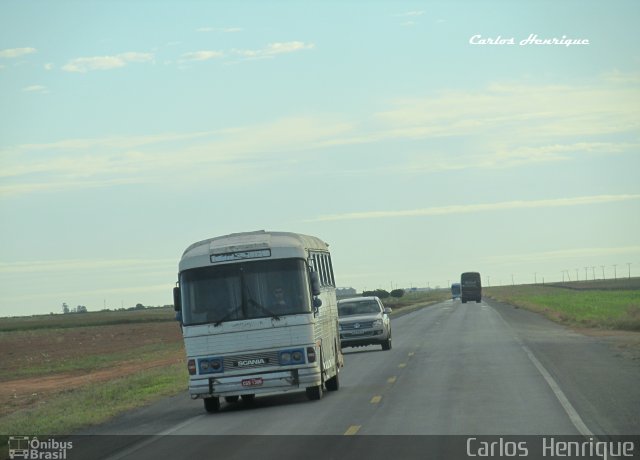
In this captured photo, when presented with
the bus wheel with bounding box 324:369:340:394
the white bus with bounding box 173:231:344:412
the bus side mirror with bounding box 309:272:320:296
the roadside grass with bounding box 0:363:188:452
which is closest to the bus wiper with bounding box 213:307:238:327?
the white bus with bounding box 173:231:344:412

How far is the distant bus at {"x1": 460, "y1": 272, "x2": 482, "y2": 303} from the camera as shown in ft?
408

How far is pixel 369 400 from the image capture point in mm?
20531

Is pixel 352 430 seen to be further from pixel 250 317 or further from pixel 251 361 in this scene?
pixel 250 317

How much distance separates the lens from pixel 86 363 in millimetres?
50344

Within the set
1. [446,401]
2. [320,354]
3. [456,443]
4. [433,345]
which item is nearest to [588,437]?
[456,443]

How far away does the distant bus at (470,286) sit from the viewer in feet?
408

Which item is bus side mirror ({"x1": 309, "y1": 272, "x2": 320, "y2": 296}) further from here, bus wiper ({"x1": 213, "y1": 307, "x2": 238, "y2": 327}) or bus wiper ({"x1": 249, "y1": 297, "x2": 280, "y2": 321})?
bus wiper ({"x1": 213, "y1": 307, "x2": 238, "y2": 327})

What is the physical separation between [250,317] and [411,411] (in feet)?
14.1

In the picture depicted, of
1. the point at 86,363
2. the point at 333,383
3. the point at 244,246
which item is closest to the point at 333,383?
the point at 333,383

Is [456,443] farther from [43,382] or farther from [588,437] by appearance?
[43,382]

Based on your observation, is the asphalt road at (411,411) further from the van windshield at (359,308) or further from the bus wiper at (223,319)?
the van windshield at (359,308)

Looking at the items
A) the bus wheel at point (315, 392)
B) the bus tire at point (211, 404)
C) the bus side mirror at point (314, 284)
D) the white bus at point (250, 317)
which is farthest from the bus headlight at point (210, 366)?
the bus side mirror at point (314, 284)

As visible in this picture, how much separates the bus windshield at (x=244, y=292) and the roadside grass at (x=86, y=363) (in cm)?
2441

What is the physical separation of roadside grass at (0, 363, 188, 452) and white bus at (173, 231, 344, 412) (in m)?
2.44
